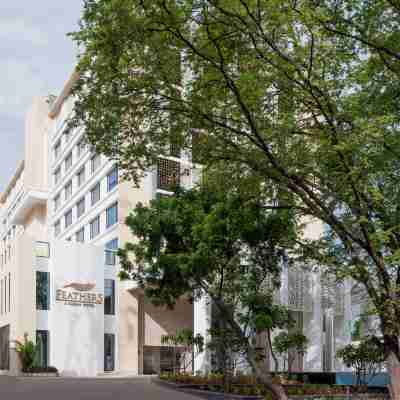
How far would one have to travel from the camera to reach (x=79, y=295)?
38.6 meters

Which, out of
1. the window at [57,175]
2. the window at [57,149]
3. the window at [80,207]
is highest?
the window at [57,149]

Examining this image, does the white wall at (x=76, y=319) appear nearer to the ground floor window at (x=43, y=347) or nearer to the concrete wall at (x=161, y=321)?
the ground floor window at (x=43, y=347)

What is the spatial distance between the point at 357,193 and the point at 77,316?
2824 cm

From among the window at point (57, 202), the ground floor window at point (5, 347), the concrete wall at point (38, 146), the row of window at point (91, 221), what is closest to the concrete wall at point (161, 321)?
the row of window at point (91, 221)

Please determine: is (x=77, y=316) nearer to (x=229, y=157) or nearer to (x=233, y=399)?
(x=233, y=399)

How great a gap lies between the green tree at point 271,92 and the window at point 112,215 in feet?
91.2

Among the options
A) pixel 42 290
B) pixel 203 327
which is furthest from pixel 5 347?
pixel 203 327

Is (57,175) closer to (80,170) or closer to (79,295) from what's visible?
(80,170)

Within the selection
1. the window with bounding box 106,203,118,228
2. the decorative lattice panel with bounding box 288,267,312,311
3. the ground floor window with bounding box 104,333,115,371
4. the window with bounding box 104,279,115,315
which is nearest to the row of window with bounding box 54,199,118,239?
the window with bounding box 106,203,118,228

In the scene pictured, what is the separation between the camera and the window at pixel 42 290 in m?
37.8

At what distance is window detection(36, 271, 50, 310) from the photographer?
3781 centimetres

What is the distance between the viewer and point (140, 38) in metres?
11.5

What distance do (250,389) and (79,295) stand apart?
58.5ft

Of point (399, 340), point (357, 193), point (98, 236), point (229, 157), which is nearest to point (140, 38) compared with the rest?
point (229, 157)
